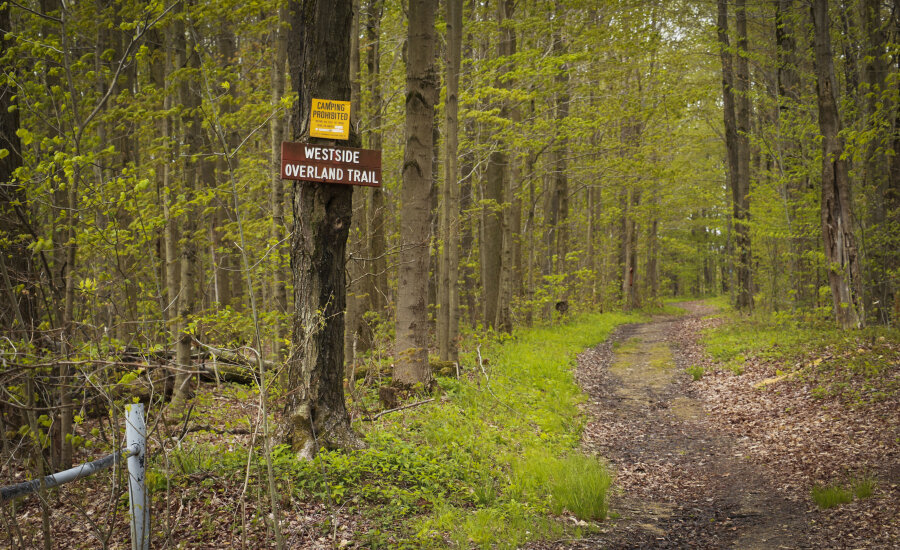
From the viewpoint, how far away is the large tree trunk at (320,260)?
5746 millimetres

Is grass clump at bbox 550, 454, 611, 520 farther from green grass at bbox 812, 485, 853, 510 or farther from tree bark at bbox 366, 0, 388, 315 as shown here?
tree bark at bbox 366, 0, 388, 315

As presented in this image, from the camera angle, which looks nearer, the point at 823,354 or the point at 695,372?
the point at 823,354

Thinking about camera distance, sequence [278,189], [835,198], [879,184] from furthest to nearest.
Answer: [879,184] → [835,198] → [278,189]

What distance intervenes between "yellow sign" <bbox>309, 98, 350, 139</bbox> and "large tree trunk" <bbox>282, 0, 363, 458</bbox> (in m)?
0.09

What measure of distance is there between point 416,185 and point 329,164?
2789 mm

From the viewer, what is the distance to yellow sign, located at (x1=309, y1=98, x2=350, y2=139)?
5.76 m

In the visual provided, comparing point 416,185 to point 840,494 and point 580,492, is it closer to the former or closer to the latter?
point 580,492

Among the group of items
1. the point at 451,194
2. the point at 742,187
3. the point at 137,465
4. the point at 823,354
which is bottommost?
the point at 823,354

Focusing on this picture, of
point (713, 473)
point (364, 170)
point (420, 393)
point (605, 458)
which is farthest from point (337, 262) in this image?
point (713, 473)

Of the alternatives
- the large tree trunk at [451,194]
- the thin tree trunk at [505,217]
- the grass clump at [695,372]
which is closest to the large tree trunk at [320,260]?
the large tree trunk at [451,194]

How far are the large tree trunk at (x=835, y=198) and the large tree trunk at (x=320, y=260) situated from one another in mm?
10269

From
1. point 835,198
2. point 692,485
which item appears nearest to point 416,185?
point 692,485

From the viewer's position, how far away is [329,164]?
5730 mm

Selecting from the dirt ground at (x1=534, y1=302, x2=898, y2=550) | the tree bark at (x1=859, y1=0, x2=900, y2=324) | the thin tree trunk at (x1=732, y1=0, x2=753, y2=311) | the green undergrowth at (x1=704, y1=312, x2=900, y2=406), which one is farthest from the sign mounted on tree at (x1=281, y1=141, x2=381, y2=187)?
the thin tree trunk at (x1=732, y1=0, x2=753, y2=311)
